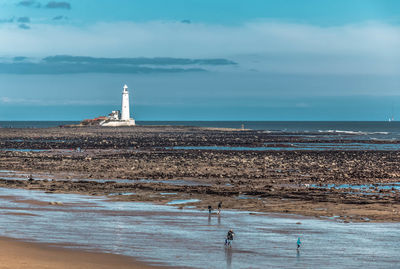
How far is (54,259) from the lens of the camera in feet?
47.8

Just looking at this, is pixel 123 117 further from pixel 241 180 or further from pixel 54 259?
pixel 54 259

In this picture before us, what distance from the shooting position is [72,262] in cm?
1430

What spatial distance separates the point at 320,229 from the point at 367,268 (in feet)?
14.7

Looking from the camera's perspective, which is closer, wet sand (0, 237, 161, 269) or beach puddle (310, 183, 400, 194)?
wet sand (0, 237, 161, 269)

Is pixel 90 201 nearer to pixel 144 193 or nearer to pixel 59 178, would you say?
pixel 144 193

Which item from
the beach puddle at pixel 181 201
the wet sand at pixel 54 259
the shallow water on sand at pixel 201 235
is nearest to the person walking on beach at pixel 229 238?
the shallow water on sand at pixel 201 235

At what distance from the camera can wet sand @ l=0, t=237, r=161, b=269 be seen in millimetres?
13938

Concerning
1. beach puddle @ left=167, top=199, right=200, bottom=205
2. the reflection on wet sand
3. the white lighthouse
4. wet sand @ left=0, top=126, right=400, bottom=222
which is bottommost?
the reflection on wet sand

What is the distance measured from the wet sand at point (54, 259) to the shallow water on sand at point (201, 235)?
26.3 inches

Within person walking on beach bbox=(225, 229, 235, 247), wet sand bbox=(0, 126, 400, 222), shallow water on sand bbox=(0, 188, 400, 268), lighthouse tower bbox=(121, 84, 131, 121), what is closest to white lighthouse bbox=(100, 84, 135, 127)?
lighthouse tower bbox=(121, 84, 131, 121)

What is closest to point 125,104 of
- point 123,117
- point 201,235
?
point 123,117

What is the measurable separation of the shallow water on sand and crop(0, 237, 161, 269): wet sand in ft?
2.20

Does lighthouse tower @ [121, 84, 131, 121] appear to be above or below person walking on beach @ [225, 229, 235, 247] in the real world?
above

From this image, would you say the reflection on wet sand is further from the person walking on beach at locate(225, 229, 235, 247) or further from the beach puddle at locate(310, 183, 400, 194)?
the beach puddle at locate(310, 183, 400, 194)
